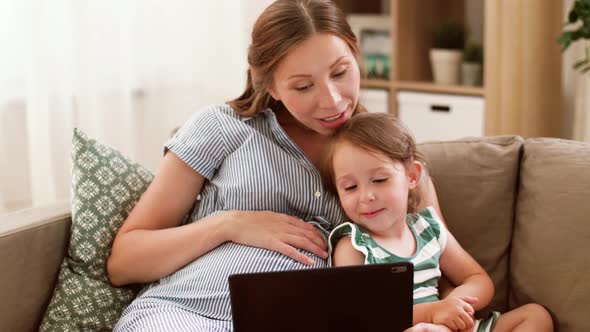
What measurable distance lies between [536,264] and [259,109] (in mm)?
668

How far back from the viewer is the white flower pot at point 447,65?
3033 millimetres

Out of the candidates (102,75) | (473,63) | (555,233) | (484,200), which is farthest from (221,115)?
(473,63)

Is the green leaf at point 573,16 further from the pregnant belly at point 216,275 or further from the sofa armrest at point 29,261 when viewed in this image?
the sofa armrest at point 29,261

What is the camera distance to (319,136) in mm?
1702

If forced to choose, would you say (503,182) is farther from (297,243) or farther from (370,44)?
(370,44)

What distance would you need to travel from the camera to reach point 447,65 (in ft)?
10.0

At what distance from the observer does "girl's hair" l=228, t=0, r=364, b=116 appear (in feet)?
5.05

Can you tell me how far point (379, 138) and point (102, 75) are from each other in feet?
5.18

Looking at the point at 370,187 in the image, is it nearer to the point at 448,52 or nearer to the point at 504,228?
the point at 504,228

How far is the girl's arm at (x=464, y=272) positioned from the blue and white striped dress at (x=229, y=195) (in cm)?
22

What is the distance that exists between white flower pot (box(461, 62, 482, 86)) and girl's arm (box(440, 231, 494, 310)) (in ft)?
4.97

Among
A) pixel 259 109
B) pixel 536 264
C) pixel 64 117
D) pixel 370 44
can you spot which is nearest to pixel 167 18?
pixel 64 117

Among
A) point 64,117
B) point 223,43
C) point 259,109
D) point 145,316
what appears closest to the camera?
point 145,316

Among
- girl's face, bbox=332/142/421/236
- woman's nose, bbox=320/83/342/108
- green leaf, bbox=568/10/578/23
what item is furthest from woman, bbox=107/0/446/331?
green leaf, bbox=568/10/578/23
